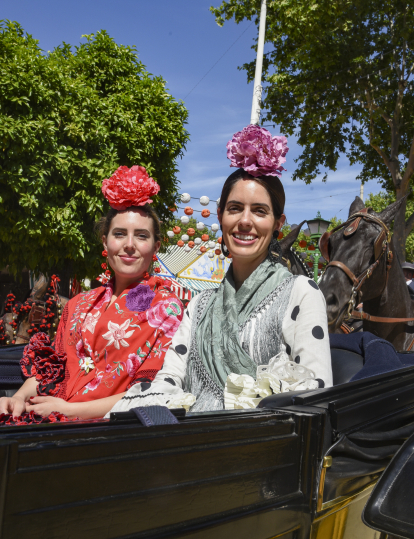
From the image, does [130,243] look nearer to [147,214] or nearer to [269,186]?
[147,214]

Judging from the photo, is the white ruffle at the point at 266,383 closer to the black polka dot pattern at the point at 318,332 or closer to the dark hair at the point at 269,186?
the black polka dot pattern at the point at 318,332

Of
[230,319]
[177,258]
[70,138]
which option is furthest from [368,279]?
[177,258]

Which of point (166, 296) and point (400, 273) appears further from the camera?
point (400, 273)

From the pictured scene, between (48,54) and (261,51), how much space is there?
479 centimetres

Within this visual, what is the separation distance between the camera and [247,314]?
190cm

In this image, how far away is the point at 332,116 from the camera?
1219 cm

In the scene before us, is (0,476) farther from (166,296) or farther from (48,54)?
(48,54)

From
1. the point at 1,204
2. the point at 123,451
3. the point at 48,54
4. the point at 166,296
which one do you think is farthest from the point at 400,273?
the point at 48,54

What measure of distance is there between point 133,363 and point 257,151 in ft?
3.95

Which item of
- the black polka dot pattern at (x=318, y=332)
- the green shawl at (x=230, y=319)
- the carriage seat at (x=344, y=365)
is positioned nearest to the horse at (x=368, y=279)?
the carriage seat at (x=344, y=365)

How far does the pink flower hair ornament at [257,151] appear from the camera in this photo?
1.97 m

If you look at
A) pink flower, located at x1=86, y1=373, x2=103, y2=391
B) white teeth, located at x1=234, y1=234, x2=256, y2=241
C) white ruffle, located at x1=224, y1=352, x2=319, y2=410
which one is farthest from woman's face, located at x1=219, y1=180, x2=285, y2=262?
pink flower, located at x1=86, y1=373, x2=103, y2=391

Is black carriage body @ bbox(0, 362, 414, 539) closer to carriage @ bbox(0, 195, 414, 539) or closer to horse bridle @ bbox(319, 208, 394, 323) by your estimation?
carriage @ bbox(0, 195, 414, 539)

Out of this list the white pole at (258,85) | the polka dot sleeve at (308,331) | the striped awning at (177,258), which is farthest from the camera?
the striped awning at (177,258)
